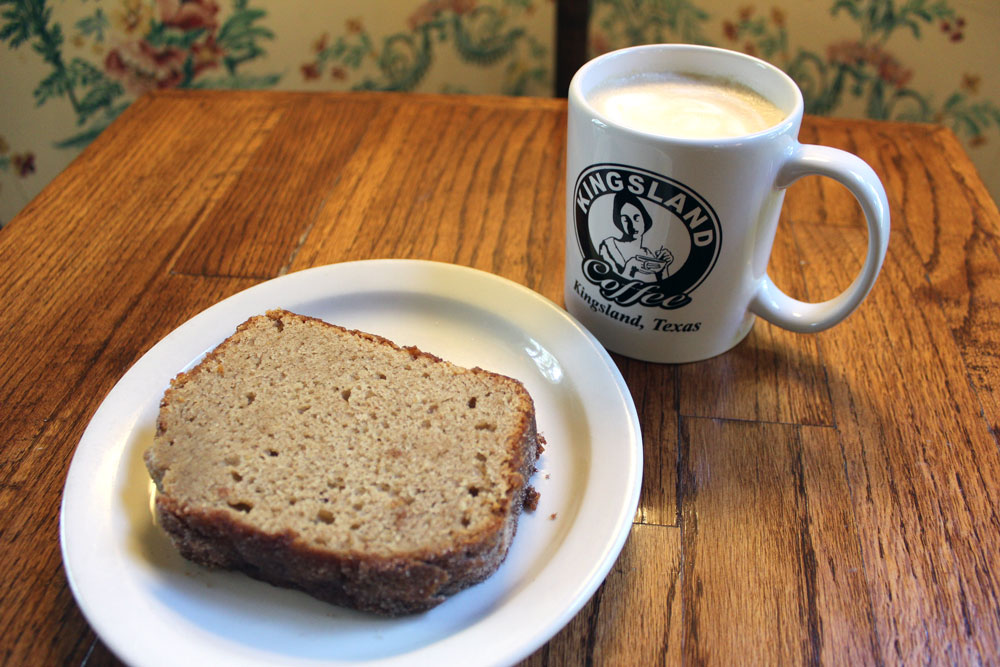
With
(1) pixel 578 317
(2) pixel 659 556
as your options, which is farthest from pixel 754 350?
Answer: (2) pixel 659 556

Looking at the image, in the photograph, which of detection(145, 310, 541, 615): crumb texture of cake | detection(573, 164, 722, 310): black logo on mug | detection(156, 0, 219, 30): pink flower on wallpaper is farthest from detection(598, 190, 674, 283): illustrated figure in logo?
detection(156, 0, 219, 30): pink flower on wallpaper

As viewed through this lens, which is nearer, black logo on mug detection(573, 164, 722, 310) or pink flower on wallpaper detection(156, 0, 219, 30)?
black logo on mug detection(573, 164, 722, 310)

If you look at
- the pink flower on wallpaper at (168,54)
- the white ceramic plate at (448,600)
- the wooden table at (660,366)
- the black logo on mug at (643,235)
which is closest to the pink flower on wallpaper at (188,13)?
the pink flower on wallpaper at (168,54)

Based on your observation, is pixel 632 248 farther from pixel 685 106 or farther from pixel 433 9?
pixel 433 9

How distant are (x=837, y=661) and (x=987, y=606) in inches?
7.5

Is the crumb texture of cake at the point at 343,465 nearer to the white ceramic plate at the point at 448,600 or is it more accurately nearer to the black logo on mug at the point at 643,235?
the white ceramic plate at the point at 448,600

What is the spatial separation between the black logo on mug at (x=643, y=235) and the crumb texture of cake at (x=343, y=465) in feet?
0.71

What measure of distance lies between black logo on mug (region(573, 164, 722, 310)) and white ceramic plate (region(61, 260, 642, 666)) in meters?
0.09

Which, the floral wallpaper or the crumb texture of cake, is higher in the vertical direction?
the crumb texture of cake

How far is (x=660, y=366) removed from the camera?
40.4 inches

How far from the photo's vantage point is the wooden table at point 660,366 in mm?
750

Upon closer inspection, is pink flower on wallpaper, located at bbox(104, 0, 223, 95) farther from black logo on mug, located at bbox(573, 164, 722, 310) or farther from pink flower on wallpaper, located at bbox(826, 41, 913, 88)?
pink flower on wallpaper, located at bbox(826, 41, 913, 88)

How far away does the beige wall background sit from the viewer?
6.67 feet

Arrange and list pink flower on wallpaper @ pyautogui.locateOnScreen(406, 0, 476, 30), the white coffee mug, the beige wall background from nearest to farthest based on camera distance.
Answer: the white coffee mug
the beige wall background
pink flower on wallpaper @ pyautogui.locateOnScreen(406, 0, 476, 30)
